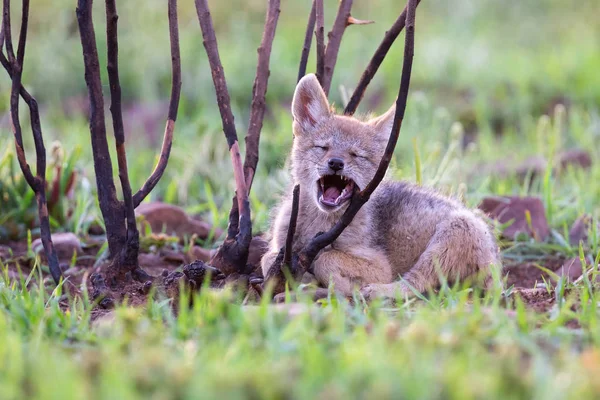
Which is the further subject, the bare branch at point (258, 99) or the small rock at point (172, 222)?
the small rock at point (172, 222)

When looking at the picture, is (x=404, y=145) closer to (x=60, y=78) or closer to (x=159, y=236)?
(x=159, y=236)

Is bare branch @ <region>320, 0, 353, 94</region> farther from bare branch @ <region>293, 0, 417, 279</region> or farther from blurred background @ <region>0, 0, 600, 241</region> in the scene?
bare branch @ <region>293, 0, 417, 279</region>

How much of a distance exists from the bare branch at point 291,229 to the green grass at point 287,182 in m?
0.55

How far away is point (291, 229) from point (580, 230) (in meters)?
2.70

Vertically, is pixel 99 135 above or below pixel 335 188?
above

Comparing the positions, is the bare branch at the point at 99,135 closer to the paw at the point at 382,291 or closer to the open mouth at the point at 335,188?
the open mouth at the point at 335,188

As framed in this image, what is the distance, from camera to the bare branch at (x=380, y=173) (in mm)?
3836

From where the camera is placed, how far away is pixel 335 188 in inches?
194

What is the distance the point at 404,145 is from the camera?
842cm

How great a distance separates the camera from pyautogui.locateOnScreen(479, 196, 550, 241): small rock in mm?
5980

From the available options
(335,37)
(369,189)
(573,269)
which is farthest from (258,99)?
(573,269)

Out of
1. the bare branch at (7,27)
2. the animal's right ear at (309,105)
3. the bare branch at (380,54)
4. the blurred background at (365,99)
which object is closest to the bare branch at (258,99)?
the animal's right ear at (309,105)

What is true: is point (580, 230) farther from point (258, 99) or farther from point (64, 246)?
point (64, 246)

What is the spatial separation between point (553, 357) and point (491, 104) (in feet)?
25.2
